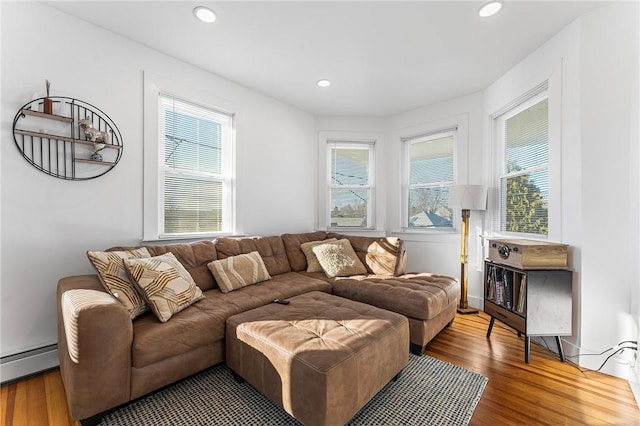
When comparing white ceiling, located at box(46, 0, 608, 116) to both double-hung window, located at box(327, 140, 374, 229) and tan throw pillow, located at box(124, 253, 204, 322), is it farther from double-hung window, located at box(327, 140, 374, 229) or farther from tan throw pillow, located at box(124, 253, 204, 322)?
tan throw pillow, located at box(124, 253, 204, 322)

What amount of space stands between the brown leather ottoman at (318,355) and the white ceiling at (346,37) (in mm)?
2155

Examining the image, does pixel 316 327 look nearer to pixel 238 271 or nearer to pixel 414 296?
pixel 414 296

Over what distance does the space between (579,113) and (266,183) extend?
3.03 metres

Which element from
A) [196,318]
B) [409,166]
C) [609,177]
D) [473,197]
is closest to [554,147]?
[609,177]

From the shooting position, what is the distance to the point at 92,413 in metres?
1.40

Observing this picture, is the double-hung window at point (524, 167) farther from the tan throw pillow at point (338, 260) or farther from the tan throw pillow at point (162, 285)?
the tan throw pillow at point (162, 285)

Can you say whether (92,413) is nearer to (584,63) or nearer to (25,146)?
(25,146)

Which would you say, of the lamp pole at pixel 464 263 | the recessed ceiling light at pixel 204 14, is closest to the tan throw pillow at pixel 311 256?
the lamp pole at pixel 464 263

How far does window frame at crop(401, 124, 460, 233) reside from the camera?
360cm

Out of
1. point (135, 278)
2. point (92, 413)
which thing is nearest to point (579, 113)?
point (135, 278)

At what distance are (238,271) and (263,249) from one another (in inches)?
21.0

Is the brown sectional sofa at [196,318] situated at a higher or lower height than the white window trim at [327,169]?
lower

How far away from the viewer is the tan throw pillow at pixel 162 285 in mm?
1756

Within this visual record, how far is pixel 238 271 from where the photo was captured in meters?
2.51
